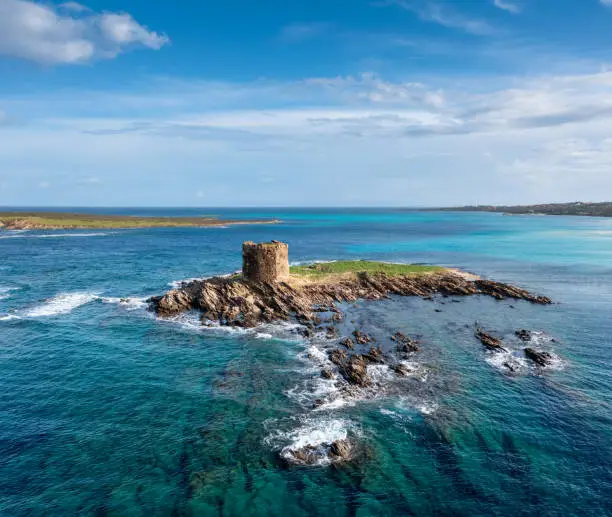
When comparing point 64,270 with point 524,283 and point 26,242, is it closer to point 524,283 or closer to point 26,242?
point 26,242

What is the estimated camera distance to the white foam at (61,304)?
50.1m

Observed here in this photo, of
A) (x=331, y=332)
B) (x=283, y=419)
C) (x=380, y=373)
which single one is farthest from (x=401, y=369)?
(x=283, y=419)

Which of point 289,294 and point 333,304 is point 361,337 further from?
point 289,294

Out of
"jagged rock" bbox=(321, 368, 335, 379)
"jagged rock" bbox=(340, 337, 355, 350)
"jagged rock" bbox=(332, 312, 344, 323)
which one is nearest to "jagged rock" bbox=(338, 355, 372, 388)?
"jagged rock" bbox=(321, 368, 335, 379)

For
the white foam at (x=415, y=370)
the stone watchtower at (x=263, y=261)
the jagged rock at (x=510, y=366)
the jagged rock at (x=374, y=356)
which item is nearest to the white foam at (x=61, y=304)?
the stone watchtower at (x=263, y=261)

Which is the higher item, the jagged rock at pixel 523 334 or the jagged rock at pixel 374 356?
the jagged rock at pixel 523 334

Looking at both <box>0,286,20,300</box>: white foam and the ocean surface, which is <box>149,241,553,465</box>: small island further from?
<box>0,286,20,300</box>: white foam

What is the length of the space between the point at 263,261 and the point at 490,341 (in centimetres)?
2881

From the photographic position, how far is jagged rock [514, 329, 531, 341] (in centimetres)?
4303

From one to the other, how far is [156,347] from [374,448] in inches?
948

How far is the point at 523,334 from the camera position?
43.8 metres

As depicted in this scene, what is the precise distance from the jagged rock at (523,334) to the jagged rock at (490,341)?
9.35 feet

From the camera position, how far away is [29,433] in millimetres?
25438

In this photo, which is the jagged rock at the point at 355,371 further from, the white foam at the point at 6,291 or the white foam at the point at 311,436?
the white foam at the point at 6,291
